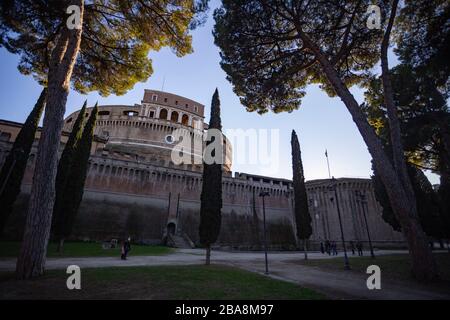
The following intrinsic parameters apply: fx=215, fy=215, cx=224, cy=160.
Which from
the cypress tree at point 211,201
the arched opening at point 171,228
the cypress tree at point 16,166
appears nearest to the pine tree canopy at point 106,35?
the cypress tree at point 211,201

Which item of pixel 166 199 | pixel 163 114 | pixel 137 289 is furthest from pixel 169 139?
pixel 137 289

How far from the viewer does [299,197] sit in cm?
2359

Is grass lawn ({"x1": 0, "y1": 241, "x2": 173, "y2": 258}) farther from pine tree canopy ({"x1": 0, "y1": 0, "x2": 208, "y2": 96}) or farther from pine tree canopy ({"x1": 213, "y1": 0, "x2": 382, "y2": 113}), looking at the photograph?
pine tree canopy ({"x1": 213, "y1": 0, "x2": 382, "y2": 113})

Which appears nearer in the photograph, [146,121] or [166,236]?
[166,236]

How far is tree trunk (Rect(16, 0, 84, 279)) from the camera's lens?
20.9 feet

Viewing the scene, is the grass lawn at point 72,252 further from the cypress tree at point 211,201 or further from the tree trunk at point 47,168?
the tree trunk at point 47,168

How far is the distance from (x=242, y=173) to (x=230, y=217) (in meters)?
8.37

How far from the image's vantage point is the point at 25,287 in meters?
5.15

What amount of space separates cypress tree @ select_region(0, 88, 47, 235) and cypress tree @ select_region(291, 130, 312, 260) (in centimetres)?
2455

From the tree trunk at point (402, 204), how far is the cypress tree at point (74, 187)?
2001cm
